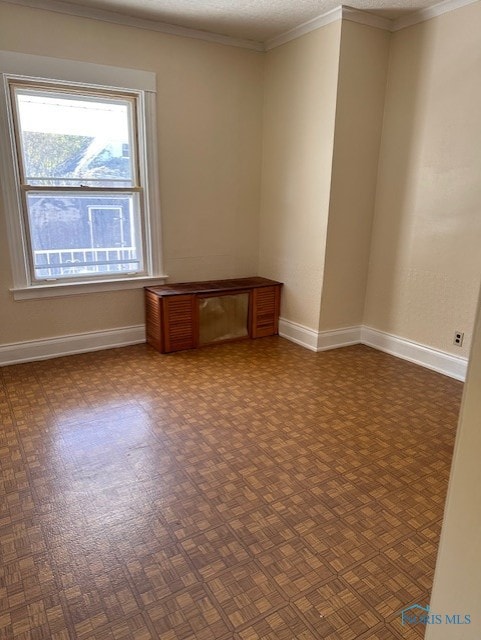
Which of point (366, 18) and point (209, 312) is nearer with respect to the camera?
point (366, 18)

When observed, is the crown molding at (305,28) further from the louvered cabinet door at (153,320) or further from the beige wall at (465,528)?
the beige wall at (465,528)

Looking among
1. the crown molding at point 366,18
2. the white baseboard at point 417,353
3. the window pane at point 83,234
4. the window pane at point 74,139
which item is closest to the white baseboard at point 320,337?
the white baseboard at point 417,353

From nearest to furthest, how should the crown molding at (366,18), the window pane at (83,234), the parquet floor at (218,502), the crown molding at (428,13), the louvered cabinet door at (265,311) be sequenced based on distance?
1. the parquet floor at (218,502)
2. the crown molding at (428,13)
3. the crown molding at (366,18)
4. the window pane at (83,234)
5. the louvered cabinet door at (265,311)

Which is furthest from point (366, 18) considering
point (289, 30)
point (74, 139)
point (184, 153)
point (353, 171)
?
point (74, 139)

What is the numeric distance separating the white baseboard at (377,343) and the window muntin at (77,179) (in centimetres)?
169

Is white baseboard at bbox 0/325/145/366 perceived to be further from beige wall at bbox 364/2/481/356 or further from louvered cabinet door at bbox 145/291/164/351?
beige wall at bbox 364/2/481/356

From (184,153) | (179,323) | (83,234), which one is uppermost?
(184,153)

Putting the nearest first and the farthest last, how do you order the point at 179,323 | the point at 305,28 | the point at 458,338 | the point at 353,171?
the point at 458,338
the point at 305,28
the point at 353,171
the point at 179,323

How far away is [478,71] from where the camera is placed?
9.76ft

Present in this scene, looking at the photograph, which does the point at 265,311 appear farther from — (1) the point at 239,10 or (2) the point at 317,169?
(1) the point at 239,10

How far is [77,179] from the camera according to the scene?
3.53 m

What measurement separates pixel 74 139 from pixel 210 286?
5.48ft

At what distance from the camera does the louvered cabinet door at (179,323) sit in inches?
146

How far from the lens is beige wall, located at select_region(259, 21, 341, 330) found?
3.53 metres
